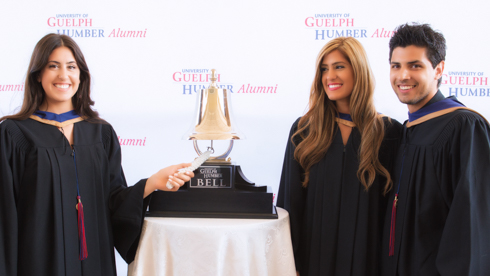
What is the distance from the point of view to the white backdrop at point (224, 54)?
2.87m

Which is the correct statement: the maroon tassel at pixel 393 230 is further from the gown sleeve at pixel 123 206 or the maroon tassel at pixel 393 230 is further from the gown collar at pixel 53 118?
the gown collar at pixel 53 118

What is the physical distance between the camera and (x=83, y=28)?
122 inches

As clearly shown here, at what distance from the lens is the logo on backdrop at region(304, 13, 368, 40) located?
9.51 feet

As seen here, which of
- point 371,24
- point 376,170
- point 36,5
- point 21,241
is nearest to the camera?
point 21,241

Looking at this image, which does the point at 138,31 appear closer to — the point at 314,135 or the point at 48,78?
the point at 48,78

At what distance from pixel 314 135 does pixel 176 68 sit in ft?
5.26

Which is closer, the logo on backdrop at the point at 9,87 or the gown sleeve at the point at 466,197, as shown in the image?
the gown sleeve at the point at 466,197

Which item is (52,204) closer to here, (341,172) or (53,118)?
(53,118)

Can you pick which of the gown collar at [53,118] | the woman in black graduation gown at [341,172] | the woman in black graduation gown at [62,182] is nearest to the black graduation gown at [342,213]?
the woman in black graduation gown at [341,172]

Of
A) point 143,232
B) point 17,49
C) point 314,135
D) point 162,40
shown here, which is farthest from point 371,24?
point 17,49

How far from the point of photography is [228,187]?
5.84 feet

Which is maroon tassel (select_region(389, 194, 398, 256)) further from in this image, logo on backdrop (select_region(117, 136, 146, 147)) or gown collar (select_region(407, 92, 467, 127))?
logo on backdrop (select_region(117, 136, 146, 147))

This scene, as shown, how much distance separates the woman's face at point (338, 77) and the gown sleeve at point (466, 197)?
1.66ft

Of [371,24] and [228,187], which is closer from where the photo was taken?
[228,187]
